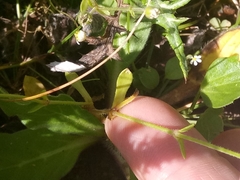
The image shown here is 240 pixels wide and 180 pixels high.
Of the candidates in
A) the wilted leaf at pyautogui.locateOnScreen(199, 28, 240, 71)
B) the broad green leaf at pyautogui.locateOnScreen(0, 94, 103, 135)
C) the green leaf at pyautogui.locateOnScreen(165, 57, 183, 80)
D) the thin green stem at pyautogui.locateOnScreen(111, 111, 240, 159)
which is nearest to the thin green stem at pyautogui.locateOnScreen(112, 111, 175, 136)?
the thin green stem at pyautogui.locateOnScreen(111, 111, 240, 159)

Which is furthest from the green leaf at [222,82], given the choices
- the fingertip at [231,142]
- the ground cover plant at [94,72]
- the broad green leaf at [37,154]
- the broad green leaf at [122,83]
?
the broad green leaf at [37,154]

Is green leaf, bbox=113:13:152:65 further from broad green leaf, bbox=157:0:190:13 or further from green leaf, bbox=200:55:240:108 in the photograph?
green leaf, bbox=200:55:240:108

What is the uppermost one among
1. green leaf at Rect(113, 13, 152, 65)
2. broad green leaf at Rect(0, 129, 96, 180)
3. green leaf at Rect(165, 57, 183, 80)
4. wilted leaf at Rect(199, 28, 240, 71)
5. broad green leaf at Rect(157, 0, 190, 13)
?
→ broad green leaf at Rect(157, 0, 190, 13)

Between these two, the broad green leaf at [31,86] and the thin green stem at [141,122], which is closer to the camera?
the thin green stem at [141,122]

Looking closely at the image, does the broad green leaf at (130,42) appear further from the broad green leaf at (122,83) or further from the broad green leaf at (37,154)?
the broad green leaf at (37,154)

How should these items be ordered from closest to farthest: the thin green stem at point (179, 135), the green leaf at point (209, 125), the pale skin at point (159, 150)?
the thin green stem at point (179, 135)
the pale skin at point (159, 150)
the green leaf at point (209, 125)

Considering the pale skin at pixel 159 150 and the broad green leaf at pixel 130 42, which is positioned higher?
the broad green leaf at pixel 130 42

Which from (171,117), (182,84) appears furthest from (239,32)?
(171,117)
